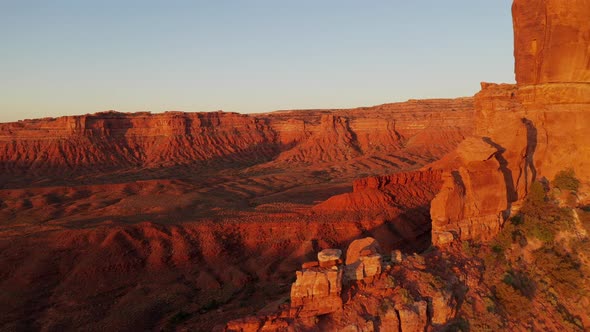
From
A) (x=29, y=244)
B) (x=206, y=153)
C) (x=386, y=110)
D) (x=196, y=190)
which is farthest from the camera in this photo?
(x=386, y=110)

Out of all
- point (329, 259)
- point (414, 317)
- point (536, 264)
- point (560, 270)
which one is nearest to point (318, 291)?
point (329, 259)

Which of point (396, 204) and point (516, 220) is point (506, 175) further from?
point (396, 204)

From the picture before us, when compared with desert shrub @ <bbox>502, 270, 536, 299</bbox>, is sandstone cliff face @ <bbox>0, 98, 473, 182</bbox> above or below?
above

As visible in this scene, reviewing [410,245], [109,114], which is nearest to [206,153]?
[109,114]

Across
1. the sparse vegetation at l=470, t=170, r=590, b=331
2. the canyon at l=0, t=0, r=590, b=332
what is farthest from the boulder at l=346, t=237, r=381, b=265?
the sparse vegetation at l=470, t=170, r=590, b=331

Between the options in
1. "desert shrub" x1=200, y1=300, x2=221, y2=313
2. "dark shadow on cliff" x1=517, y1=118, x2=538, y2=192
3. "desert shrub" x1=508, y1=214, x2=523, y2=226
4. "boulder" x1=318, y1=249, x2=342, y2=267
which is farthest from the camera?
"desert shrub" x1=200, y1=300, x2=221, y2=313

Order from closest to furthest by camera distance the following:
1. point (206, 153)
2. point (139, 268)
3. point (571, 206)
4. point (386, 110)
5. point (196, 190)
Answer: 1. point (571, 206)
2. point (139, 268)
3. point (196, 190)
4. point (206, 153)
5. point (386, 110)

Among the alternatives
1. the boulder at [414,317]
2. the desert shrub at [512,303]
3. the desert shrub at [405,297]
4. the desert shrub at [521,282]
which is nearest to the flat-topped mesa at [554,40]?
the desert shrub at [521,282]

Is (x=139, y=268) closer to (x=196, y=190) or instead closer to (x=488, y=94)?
(x=488, y=94)

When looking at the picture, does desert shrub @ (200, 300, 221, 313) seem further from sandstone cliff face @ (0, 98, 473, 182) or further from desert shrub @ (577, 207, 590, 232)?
sandstone cliff face @ (0, 98, 473, 182)
